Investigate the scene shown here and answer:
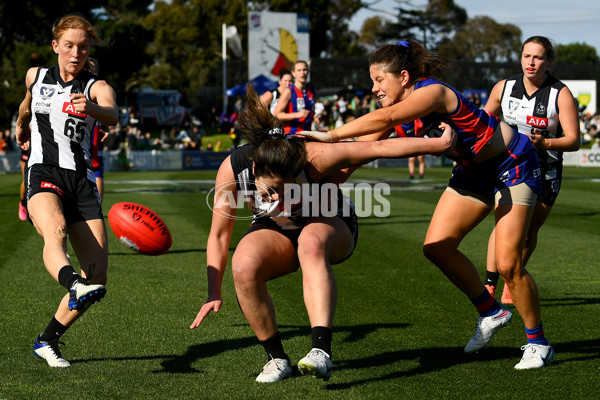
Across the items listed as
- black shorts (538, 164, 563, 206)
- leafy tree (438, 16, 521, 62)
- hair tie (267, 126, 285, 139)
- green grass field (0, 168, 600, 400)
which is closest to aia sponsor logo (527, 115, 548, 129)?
black shorts (538, 164, 563, 206)

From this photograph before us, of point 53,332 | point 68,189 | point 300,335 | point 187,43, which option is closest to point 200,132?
point 187,43

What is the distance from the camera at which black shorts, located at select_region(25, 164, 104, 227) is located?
505 centimetres

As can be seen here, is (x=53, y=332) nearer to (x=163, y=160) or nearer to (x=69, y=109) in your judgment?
(x=69, y=109)

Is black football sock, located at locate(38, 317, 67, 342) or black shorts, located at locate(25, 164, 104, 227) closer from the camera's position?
black football sock, located at locate(38, 317, 67, 342)

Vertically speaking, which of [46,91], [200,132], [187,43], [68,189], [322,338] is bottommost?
[200,132]

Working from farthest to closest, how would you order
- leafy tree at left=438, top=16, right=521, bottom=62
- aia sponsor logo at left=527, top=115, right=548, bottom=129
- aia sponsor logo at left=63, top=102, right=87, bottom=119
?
leafy tree at left=438, top=16, right=521, bottom=62 → aia sponsor logo at left=527, top=115, right=548, bottom=129 → aia sponsor logo at left=63, top=102, right=87, bottom=119

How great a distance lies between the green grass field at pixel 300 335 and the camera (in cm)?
441

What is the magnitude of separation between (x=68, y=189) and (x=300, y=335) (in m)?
1.92

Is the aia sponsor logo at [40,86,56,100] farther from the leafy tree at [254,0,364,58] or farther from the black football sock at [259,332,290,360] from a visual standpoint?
the leafy tree at [254,0,364,58]

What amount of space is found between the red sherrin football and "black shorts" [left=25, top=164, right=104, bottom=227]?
1.18 meters

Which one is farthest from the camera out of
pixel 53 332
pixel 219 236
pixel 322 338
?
pixel 53 332

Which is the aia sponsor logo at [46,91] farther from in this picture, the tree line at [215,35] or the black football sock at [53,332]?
the tree line at [215,35]

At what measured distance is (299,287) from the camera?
7.63 metres

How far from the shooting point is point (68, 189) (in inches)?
200
